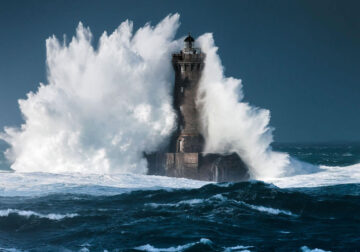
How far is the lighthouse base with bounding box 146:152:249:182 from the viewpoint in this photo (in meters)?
26.8

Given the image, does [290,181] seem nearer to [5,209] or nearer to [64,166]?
[64,166]

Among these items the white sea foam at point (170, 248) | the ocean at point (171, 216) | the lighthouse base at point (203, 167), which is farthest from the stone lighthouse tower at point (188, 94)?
the white sea foam at point (170, 248)

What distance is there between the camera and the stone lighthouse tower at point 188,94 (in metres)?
28.3

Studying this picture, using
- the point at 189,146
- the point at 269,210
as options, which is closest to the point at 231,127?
the point at 189,146

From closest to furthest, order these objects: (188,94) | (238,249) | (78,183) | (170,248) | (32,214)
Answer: (238,249), (170,248), (32,214), (78,183), (188,94)

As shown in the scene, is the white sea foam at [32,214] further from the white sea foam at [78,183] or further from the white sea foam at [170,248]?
the white sea foam at [170,248]

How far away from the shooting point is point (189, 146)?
28188mm

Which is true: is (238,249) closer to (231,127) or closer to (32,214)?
(32,214)

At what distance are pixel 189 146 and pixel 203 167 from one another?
1855 mm

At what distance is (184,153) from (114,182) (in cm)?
588

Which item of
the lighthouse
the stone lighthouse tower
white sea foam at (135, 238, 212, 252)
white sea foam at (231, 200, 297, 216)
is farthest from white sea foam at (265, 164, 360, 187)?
white sea foam at (135, 238, 212, 252)

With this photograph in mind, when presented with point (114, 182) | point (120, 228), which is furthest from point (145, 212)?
point (114, 182)

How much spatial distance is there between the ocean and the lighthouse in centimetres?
461

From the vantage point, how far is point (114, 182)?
22453 millimetres
